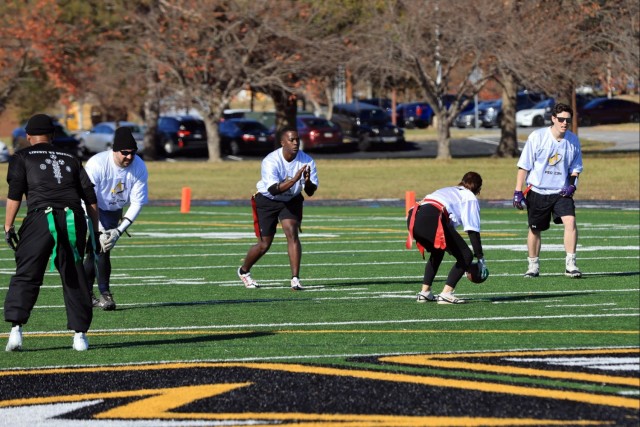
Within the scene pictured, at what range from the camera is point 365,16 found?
5244 centimetres

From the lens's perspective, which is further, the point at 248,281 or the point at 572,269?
the point at 572,269

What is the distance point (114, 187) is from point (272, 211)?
2534 mm

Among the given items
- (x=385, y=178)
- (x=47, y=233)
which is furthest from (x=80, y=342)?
(x=385, y=178)

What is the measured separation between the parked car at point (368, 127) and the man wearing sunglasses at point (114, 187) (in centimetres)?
5074

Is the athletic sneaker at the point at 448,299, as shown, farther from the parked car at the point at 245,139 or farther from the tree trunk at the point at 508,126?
the parked car at the point at 245,139

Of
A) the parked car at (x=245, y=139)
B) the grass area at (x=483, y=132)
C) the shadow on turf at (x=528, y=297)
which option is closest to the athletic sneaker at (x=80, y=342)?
the shadow on turf at (x=528, y=297)

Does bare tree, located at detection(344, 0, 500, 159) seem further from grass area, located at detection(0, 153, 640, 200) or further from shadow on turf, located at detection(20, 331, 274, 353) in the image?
shadow on turf, located at detection(20, 331, 274, 353)

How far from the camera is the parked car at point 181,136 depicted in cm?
6338

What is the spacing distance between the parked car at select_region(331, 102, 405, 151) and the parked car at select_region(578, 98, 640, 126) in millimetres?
17912

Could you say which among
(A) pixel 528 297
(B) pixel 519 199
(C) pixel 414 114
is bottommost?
(C) pixel 414 114

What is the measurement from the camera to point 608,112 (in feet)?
268

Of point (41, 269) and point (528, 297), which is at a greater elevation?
point (41, 269)

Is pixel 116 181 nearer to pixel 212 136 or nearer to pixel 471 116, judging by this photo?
pixel 212 136

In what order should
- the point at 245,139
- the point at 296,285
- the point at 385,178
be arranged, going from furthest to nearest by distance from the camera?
the point at 245,139 → the point at 385,178 → the point at 296,285
